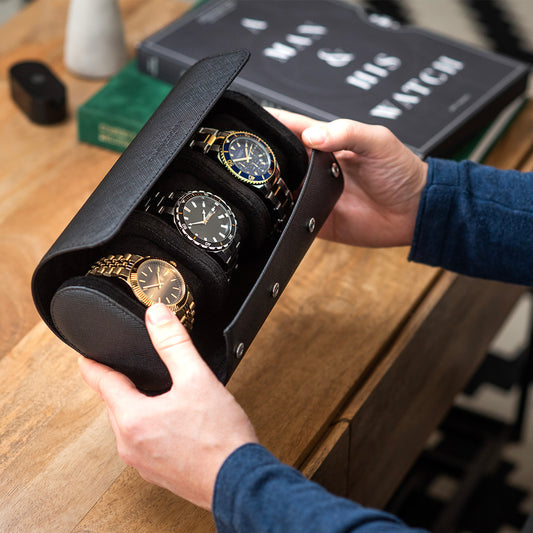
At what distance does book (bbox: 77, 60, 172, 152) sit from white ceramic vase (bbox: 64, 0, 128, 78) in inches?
2.5

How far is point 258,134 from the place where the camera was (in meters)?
0.72

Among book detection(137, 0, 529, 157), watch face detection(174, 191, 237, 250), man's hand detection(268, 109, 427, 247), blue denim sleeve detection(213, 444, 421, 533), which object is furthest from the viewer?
book detection(137, 0, 529, 157)

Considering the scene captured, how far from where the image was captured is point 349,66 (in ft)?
3.32

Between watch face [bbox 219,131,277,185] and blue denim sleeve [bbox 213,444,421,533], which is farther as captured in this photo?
watch face [bbox 219,131,277,185]

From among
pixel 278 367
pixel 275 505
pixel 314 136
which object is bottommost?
pixel 278 367

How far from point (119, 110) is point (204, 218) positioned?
419 millimetres

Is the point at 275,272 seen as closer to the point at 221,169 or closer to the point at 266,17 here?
the point at 221,169

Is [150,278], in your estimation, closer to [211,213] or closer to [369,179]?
[211,213]

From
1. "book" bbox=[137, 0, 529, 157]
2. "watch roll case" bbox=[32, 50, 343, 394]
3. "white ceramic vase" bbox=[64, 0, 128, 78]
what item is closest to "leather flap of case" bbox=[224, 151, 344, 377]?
"watch roll case" bbox=[32, 50, 343, 394]

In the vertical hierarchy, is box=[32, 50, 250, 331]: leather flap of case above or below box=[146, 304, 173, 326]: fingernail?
above

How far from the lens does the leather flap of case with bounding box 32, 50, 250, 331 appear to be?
0.55 meters

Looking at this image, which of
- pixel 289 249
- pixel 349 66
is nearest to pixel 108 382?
pixel 289 249

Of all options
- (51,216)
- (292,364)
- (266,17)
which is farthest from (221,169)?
(266,17)

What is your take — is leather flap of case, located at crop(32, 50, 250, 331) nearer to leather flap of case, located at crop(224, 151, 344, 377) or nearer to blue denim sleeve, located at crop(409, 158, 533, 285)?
leather flap of case, located at crop(224, 151, 344, 377)
